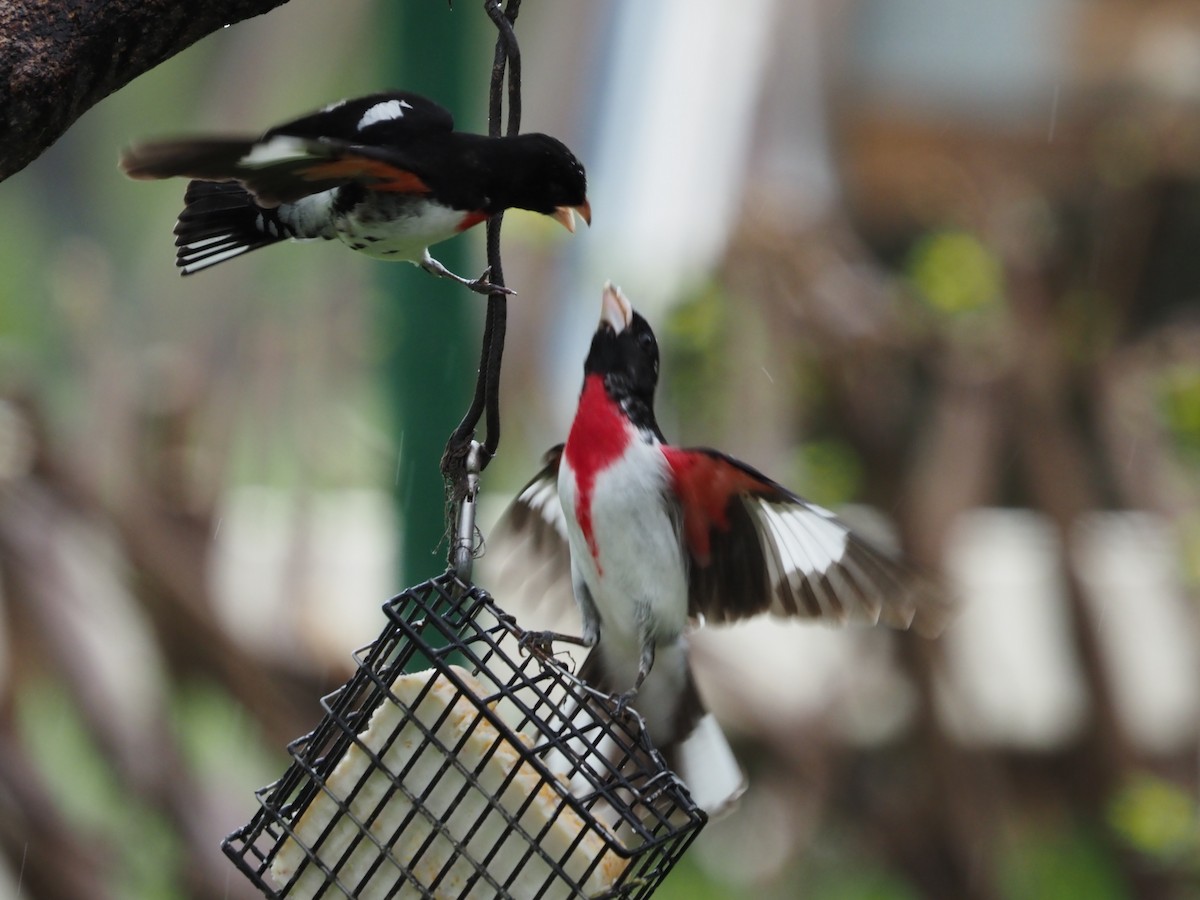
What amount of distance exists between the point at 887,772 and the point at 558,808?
3.20m

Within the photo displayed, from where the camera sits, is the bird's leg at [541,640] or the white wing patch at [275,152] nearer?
the white wing patch at [275,152]

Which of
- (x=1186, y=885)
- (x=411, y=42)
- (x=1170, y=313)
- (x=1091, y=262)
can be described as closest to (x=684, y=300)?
(x=411, y=42)

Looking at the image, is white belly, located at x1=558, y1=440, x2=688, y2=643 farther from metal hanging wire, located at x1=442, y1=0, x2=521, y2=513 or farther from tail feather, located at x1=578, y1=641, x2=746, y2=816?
metal hanging wire, located at x1=442, y1=0, x2=521, y2=513

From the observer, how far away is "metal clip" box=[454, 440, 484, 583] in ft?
4.86

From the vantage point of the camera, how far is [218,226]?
1.72 meters

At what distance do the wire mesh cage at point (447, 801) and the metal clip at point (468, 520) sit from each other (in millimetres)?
24

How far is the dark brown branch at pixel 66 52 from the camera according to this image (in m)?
1.37

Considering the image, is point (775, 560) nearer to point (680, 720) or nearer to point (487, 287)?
point (680, 720)

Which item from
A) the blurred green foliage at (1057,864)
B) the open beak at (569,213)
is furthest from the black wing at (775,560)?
the blurred green foliage at (1057,864)

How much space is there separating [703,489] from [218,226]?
76 cm

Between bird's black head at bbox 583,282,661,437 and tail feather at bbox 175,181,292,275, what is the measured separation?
52 cm

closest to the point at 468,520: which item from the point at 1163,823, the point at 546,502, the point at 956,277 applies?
the point at 546,502

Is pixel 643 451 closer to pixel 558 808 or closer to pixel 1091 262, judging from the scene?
Result: pixel 558 808

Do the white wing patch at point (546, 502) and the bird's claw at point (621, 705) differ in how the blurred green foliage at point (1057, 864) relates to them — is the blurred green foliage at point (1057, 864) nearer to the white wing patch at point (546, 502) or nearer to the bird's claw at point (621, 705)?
the white wing patch at point (546, 502)
